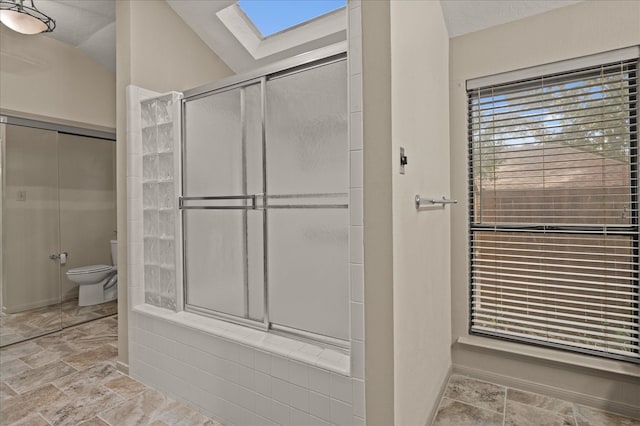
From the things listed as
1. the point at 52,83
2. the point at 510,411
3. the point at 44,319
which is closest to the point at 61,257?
the point at 44,319

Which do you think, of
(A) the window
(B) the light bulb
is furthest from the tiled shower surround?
(A) the window

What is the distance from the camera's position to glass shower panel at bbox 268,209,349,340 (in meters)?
1.66

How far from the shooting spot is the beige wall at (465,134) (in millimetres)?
1936

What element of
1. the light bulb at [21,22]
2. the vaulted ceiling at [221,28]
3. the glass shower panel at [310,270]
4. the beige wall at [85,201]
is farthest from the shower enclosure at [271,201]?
the beige wall at [85,201]

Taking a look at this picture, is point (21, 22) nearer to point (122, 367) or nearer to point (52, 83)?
point (52, 83)

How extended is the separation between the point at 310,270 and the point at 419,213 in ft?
2.02

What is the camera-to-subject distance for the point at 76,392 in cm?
223

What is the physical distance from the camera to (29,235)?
3213mm

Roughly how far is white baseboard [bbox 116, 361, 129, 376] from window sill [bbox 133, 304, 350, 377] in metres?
0.46

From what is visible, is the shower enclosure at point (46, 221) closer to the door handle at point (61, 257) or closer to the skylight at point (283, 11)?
the door handle at point (61, 257)

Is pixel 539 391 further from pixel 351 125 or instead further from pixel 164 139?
pixel 164 139

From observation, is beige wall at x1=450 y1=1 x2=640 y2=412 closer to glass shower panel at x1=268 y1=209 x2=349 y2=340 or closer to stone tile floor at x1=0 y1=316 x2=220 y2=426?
glass shower panel at x1=268 y1=209 x2=349 y2=340

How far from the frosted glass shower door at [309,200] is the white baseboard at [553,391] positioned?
1.29m

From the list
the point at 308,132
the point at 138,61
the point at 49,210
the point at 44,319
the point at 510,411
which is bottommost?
the point at 510,411
